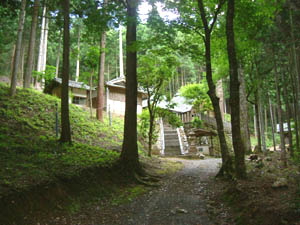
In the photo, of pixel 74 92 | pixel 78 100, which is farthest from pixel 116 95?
pixel 74 92

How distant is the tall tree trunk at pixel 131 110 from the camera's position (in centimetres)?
830

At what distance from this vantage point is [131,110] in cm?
860

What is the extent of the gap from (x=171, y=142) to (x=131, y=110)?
43.6 feet

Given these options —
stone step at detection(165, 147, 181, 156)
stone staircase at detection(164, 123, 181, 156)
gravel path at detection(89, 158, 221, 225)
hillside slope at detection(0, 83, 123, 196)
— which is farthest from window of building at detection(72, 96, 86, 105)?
gravel path at detection(89, 158, 221, 225)

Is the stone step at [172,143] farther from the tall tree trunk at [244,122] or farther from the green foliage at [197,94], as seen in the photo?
the green foliage at [197,94]

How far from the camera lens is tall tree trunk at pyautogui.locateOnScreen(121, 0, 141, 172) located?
830cm

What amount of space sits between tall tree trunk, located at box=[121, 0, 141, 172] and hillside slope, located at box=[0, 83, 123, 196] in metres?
0.74

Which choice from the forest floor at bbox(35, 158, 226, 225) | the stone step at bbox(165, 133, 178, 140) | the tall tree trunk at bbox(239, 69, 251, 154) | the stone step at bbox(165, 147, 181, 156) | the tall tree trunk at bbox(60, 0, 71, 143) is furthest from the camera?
the stone step at bbox(165, 133, 178, 140)

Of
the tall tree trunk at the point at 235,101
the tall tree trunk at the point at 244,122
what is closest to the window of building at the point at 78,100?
the tall tree trunk at the point at 244,122

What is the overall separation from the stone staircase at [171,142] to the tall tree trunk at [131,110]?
11.3m

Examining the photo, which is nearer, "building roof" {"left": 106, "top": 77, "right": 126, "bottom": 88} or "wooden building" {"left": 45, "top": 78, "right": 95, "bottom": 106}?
"wooden building" {"left": 45, "top": 78, "right": 95, "bottom": 106}

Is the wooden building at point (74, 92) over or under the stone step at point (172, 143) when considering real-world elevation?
over

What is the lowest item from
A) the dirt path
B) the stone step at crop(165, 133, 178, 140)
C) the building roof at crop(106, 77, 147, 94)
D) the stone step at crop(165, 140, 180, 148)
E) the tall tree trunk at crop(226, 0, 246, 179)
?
the dirt path

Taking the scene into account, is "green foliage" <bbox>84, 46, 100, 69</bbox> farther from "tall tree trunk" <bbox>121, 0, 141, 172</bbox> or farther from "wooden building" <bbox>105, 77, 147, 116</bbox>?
"wooden building" <bbox>105, 77, 147, 116</bbox>
